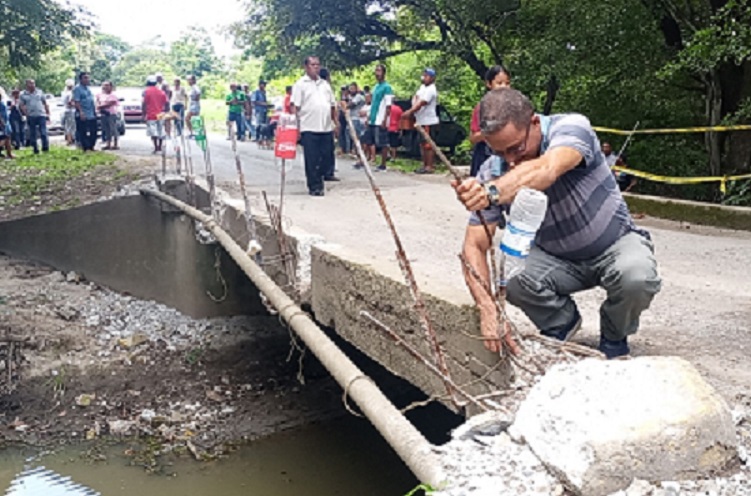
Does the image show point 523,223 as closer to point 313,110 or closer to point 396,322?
point 396,322

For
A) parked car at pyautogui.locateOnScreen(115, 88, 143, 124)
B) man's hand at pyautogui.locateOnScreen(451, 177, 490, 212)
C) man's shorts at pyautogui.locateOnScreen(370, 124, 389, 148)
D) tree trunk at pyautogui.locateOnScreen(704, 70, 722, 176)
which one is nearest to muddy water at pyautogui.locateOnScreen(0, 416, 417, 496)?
man's hand at pyautogui.locateOnScreen(451, 177, 490, 212)

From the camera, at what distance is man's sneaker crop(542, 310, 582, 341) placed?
379cm

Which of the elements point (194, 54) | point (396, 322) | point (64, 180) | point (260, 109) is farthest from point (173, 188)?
point (194, 54)

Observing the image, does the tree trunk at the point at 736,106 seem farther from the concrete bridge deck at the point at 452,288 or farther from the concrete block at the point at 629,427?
the concrete block at the point at 629,427

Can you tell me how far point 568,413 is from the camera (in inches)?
90.2

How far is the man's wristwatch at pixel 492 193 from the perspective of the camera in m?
2.83

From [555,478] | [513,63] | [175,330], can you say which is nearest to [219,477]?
[175,330]

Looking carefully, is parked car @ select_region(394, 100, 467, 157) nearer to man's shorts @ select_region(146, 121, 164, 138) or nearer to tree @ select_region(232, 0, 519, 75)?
tree @ select_region(232, 0, 519, 75)

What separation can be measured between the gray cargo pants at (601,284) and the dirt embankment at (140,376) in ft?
14.9

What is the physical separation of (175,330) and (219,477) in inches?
130

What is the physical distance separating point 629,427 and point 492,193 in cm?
98

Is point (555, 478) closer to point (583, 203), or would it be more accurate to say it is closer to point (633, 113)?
point (583, 203)

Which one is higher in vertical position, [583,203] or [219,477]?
[583,203]

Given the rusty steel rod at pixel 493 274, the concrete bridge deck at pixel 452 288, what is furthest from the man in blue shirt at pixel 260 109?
the rusty steel rod at pixel 493 274
